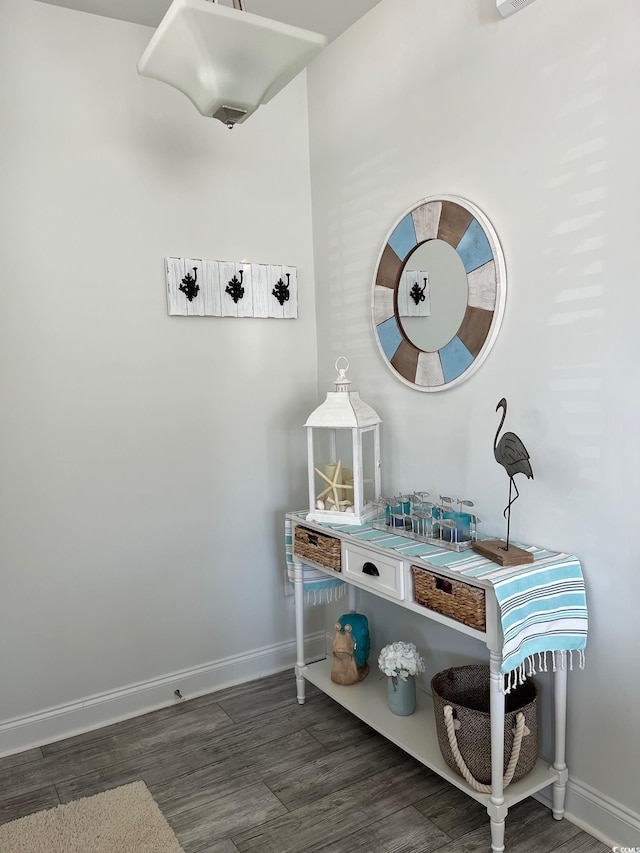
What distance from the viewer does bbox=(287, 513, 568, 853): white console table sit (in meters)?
1.84

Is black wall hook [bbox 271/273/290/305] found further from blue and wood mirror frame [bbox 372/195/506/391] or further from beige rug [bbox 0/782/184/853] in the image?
beige rug [bbox 0/782/184/853]

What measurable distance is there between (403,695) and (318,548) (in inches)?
24.2

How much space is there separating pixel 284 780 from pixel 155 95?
Result: 8.77 feet

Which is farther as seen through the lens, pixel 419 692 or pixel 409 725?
pixel 419 692

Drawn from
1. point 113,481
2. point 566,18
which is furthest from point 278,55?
point 113,481

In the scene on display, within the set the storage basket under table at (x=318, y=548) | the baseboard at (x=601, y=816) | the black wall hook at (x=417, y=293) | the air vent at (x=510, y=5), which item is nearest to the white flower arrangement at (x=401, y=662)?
the storage basket under table at (x=318, y=548)

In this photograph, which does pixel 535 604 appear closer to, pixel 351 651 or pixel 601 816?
pixel 601 816

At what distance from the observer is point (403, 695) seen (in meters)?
2.42

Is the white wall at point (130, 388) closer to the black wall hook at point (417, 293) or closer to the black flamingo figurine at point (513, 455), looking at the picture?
the black wall hook at point (417, 293)

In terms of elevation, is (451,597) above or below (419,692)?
above

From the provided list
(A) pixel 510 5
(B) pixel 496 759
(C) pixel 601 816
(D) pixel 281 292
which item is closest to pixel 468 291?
(A) pixel 510 5

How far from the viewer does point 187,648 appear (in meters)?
2.92

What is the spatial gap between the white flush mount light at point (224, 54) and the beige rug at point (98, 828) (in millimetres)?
2185

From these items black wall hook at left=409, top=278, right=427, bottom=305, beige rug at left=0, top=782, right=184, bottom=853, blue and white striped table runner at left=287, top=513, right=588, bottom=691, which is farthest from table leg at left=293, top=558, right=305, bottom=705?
black wall hook at left=409, top=278, right=427, bottom=305
